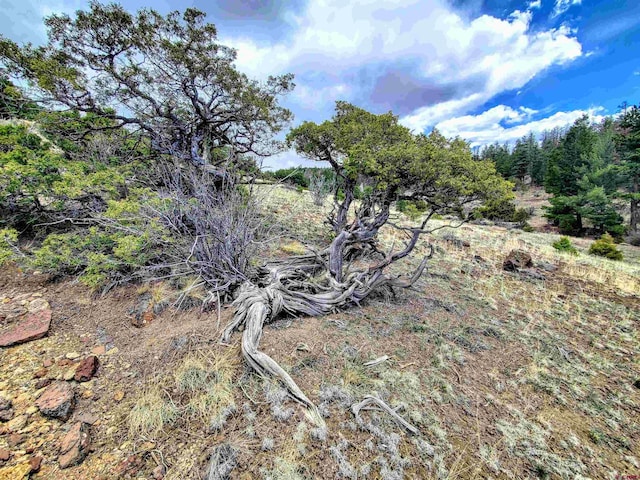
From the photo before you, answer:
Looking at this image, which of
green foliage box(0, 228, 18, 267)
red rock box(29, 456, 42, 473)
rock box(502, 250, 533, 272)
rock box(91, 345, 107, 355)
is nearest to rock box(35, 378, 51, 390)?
rock box(91, 345, 107, 355)

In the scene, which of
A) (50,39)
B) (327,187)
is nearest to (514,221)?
(327,187)

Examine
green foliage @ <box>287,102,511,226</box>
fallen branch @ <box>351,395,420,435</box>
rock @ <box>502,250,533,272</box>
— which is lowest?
rock @ <box>502,250,533,272</box>

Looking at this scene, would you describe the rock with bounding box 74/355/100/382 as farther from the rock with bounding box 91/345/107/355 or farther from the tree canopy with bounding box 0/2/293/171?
the tree canopy with bounding box 0/2/293/171

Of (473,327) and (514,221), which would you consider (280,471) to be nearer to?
(473,327)

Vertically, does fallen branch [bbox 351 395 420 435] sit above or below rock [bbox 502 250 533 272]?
above

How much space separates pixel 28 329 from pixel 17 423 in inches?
66.7

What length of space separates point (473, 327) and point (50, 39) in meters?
11.2

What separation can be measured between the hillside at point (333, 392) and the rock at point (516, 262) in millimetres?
3043

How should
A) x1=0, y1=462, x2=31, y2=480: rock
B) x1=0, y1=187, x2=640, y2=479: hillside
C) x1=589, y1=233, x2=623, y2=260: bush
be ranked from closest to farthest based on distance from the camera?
x1=0, y1=462, x2=31, y2=480: rock → x1=0, y1=187, x2=640, y2=479: hillside → x1=589, y1=233, x2=623, y2=260: bush

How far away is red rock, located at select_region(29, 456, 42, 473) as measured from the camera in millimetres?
1800

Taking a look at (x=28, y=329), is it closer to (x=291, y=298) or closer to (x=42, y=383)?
(x=42, y=383)

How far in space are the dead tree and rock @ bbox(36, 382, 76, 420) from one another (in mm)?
1406

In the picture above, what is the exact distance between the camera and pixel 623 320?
5.02m

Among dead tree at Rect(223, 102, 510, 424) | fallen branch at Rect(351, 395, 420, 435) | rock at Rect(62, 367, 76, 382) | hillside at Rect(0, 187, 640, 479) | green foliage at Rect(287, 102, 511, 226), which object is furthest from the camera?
green foliage at Rect(287, 102, 511, 226)
